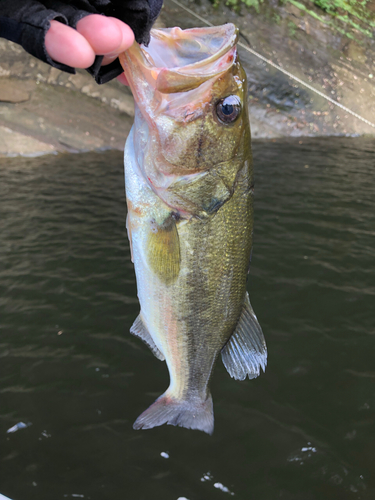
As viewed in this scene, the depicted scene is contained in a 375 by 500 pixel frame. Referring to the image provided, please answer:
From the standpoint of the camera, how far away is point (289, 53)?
68.0 ft

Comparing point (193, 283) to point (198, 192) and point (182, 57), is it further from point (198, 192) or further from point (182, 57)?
point (182, 57)

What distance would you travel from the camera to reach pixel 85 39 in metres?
1.13

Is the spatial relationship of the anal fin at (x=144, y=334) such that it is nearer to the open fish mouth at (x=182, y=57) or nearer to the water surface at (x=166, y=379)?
the open fish mouth at (x=182, y=57)

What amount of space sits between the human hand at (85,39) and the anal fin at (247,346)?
1501mm

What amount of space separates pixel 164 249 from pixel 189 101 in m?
0.72

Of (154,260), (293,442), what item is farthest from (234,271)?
(293,442)

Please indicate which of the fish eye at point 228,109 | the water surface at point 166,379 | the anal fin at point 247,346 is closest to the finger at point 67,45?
the fish eye at point 228,109

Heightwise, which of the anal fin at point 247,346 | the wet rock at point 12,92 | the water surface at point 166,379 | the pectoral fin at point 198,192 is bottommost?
the wet rock at point 12,92

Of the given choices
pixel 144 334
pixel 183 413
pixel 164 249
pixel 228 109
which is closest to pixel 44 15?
pixel 228 109

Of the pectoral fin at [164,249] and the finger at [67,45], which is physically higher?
the finger at [67,45]

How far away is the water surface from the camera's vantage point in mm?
3564

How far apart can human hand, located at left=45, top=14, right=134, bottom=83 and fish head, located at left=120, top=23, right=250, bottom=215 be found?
0.43 m

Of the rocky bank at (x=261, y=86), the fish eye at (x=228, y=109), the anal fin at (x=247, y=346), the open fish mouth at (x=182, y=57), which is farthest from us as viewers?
the rocky bank at (x=261, y=86)

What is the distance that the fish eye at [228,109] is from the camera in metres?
1.79
